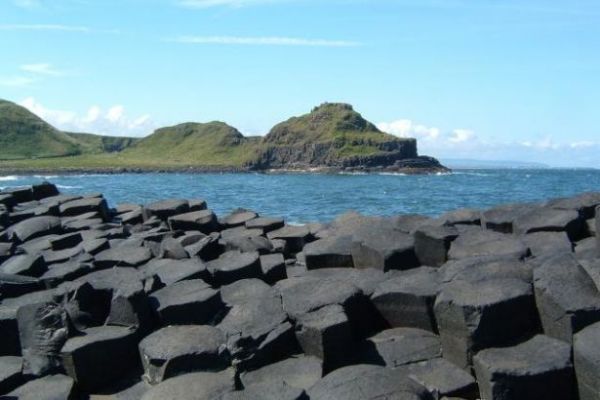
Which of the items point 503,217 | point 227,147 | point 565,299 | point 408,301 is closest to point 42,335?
point 408,301

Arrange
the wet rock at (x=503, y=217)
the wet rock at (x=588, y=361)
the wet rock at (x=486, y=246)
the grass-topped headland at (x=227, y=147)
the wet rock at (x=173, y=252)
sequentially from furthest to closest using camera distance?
the grass-topped headland at (x=227, y=147) → the wet rock at (x=503, y=217) → the wet rock at (x=173, y=252) → the wet rock at (x=486, y=246) → the wet rock at (x=588, y=361)

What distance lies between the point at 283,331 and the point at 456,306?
1760 mm

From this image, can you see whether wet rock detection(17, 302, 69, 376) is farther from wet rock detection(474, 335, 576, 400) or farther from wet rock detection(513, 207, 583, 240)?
wet rock detection(513, 207, 583, 240)

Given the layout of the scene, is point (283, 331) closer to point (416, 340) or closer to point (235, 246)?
point (416, 340)

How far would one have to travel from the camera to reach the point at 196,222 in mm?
13289

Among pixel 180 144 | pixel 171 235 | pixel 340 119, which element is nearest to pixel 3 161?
pixel 180 144

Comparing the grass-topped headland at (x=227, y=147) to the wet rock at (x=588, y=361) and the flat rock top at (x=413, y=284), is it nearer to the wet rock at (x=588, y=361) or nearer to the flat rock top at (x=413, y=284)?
the flat rock top at (x=413, y=284)

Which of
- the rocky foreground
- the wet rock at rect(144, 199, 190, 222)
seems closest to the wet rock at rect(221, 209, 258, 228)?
the wet rock at rect(144, 199, 190, 222)

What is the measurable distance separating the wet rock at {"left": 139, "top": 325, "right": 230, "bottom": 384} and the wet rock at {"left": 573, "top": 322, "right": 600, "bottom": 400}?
316 centimetres

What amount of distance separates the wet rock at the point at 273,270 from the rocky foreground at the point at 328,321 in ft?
0.07

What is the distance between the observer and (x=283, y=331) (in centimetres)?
659

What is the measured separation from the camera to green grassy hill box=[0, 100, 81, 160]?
153m

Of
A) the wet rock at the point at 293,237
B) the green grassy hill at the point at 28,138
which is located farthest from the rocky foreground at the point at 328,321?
the green grassy hill at the point at 28,138

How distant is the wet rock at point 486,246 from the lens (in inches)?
326
